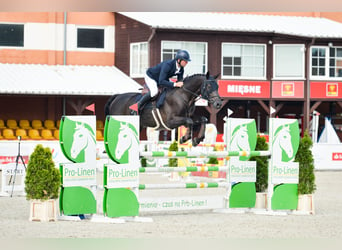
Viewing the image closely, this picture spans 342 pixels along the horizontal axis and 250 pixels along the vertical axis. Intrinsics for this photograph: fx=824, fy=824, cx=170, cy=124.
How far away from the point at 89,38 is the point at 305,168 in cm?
2014

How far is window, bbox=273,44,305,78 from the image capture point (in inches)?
1190

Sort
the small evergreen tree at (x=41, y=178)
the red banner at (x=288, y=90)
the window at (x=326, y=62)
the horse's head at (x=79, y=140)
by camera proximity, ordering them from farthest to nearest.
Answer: the window at (x=326, y=62) < the red banner at (x=288, y=90) < the horse's head at (x=79, y=140) < the small evergreen tree at (x=41, y=178)

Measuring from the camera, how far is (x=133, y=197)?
35.4 ft

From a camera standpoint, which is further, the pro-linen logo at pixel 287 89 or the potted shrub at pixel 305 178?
the pro-linen logo at pixel 287 89

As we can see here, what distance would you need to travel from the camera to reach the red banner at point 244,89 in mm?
29375

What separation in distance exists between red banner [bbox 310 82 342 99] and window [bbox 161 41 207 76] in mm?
3998

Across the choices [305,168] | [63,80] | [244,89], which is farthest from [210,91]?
[244,89]

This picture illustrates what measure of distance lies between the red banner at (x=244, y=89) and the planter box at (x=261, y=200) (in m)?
17.0

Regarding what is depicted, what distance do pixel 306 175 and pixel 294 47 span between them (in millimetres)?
18835

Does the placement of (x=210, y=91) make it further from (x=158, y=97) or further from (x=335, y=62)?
(x=335, y=62)

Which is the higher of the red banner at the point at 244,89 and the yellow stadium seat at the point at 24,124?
the red banner at the point at 244,89

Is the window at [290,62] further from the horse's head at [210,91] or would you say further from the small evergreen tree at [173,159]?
the horse's head at [210,91]

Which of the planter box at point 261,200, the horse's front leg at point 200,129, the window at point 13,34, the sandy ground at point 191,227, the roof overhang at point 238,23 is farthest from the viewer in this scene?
the window at point 13,34

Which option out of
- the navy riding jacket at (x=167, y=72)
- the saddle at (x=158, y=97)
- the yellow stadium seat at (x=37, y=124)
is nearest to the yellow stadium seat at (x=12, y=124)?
the yellow stadium seat at (x=37, y=124)
